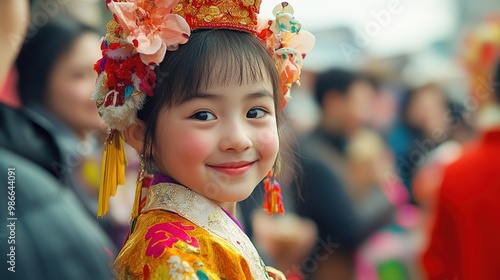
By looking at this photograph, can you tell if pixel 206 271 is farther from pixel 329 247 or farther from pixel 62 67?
pixel 329 247

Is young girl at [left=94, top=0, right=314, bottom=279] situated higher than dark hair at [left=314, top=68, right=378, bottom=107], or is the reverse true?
young girl at [left=94, top=0, right=314, bottom=279]

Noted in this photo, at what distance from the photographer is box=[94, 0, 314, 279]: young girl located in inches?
71.0

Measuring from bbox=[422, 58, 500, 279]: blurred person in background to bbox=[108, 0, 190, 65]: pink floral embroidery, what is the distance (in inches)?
62.1

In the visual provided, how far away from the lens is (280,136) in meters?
2.14

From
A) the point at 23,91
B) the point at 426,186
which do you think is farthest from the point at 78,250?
the point at 426,186

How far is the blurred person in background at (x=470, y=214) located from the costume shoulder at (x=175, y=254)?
4.85ft

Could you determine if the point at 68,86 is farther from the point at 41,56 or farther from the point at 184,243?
the point at 184,243

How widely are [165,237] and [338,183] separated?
215 centimetres

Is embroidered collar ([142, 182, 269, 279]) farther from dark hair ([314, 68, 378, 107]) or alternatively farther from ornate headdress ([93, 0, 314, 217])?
dark hair ([314, 68, 378, 107])

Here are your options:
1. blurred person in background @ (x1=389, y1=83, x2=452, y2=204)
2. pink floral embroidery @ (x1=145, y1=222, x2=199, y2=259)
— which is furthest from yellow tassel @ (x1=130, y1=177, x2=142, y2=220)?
blurred person in background @ (x1=389, y1=83, x2=452, y2=204)

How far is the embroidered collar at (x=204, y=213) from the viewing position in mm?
1836

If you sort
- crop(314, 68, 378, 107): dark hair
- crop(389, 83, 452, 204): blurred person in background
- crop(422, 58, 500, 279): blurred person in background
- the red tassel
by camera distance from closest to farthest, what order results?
the red tassel → crop(422, 58, 500, 279): blurred person in background → crop(314, 68, 378, 107): dark hair → crop(389, 83, 452, 204): blurred person in background

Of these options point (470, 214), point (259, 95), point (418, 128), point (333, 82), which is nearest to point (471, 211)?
point (470, 214)

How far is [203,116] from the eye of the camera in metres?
1.82
